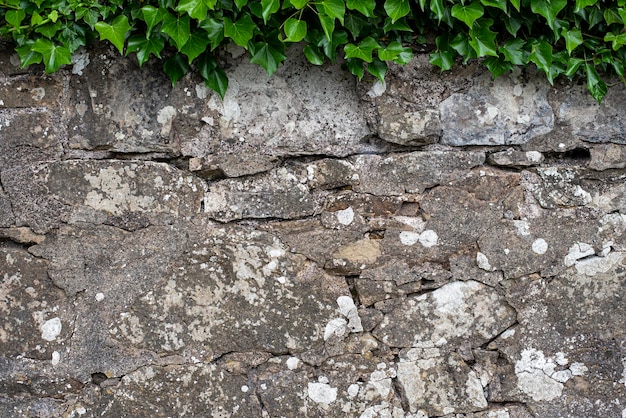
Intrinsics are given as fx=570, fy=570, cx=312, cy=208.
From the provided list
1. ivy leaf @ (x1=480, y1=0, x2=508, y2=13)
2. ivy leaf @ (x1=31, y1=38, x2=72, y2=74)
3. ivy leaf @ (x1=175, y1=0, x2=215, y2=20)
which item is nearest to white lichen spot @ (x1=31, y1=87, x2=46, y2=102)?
ivy leaf @ (x1=31, y1=38, x2=72, y2=74)

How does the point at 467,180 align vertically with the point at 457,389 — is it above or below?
above

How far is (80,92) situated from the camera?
68.5 inches

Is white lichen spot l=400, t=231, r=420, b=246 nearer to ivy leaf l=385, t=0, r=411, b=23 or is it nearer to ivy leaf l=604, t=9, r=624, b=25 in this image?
ivy leaf l=385, t=0, r=411, b=23

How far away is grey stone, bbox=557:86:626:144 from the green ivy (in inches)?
2.5

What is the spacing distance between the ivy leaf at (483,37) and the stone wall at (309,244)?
122 mm

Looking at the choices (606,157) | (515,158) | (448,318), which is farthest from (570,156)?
(448,318)

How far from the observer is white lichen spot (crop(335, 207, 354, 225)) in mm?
1801

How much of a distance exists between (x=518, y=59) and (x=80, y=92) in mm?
1346

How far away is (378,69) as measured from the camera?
173cm

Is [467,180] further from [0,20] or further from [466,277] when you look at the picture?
[0,20]

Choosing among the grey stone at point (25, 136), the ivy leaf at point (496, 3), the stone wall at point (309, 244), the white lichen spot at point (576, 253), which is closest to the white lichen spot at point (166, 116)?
the stone wall at point (309, 244)

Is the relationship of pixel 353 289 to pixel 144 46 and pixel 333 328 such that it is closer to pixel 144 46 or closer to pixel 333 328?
pixel 333 328

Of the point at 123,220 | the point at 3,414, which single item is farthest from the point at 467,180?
the point at 3,414

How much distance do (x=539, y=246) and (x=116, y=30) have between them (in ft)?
4.76
